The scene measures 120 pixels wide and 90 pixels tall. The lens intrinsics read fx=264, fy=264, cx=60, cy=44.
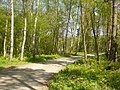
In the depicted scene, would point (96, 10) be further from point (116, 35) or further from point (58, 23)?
point (58, 23)

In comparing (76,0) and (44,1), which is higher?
(44,1)

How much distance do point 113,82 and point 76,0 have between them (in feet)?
46.0

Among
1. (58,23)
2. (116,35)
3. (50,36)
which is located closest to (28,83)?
(116,35)

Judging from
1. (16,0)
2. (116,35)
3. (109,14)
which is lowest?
(116,35)

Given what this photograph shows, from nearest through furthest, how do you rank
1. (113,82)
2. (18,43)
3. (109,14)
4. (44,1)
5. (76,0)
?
(113,82)
(76,0)
(109,14)
(18,43)
(44,1)

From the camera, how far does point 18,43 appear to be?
45.0 m

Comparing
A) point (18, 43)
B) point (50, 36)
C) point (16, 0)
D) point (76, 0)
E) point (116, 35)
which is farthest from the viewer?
point (50, 36)

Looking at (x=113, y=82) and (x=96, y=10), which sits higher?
(x=96, y=10)

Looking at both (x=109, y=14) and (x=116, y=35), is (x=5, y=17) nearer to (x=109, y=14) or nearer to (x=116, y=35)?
(x=109, y=14)

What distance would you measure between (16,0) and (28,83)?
22949mm

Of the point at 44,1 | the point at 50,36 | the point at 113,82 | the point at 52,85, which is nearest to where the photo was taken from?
the point at 52,85

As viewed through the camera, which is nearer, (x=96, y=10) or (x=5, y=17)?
(x=96, y=10)

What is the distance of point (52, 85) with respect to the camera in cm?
1270

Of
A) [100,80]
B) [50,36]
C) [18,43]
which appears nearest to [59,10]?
[50,36]
